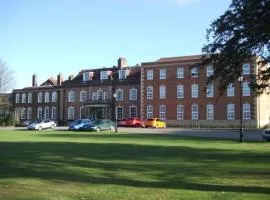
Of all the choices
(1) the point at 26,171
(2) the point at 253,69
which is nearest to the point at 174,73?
(2) the point at 253,69

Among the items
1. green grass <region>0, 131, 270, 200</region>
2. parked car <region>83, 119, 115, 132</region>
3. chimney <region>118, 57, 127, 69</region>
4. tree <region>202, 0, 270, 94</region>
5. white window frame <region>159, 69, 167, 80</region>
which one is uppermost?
chimney <region>118, 57, 127, 69</region>

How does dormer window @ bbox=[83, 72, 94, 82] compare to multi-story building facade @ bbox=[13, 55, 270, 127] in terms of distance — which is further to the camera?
dormer window @ bbox=[83, 72, 94, 82]

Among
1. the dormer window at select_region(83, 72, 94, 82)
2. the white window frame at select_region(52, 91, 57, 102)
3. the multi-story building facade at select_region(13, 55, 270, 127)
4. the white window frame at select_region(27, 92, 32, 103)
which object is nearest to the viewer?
the multi-story building facade at select_region(13, 55, 270, 127)

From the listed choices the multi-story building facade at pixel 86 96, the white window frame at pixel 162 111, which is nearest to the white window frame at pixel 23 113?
the multi-story building facade at pixel 86 96

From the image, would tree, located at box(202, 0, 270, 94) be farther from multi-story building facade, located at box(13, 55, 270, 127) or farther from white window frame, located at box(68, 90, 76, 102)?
white window frame, located at box(68, 90, 76, 102)

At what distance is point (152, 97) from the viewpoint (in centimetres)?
7694

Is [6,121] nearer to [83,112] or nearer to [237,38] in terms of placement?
[83,112]

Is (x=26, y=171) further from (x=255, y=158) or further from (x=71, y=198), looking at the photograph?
(x=255, y=158)

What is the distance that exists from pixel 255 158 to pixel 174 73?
5413cm

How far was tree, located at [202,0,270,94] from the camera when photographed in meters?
19.3

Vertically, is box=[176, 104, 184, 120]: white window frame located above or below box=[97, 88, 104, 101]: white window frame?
below

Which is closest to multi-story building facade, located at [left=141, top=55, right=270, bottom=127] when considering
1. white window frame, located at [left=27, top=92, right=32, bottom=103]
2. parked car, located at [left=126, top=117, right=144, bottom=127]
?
parked car, located at [left=126, top=117, right=144, bottom=127]

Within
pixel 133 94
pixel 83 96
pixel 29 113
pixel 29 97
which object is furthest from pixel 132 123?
pixel 29 97

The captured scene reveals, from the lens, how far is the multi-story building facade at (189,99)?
68438 millimetres
